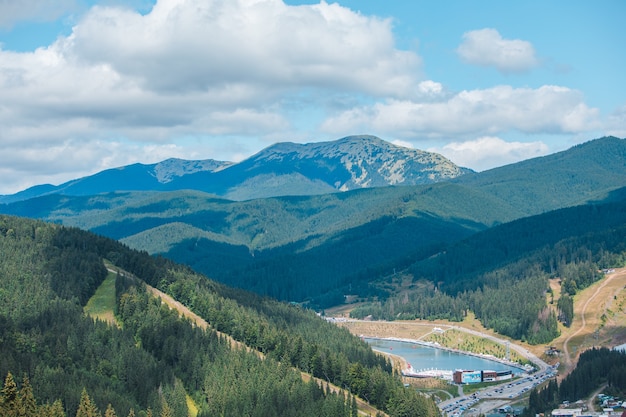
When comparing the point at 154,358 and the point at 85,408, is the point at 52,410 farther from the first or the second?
the point at 154,358

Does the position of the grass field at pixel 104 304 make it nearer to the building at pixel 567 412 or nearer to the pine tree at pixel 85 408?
the pine tree at pixel 85 408

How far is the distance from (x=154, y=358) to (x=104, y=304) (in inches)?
1334

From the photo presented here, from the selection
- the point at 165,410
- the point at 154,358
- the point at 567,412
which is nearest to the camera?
the point at 165,410

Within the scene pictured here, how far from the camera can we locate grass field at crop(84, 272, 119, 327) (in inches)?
6988

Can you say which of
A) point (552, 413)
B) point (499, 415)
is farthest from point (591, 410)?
point (499, 415)

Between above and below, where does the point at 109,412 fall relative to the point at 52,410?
below

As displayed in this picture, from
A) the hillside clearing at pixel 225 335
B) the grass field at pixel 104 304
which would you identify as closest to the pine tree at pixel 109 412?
the hillside clearing at pixel 225 335

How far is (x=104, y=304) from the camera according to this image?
183250 mm

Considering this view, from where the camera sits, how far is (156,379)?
142 m

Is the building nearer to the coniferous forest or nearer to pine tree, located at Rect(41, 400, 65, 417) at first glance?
the coniferous forest

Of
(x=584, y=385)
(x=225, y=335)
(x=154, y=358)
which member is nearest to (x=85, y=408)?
(x=154, y=358)

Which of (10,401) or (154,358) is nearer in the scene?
(10,401)

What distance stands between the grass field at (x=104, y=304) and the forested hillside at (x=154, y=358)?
5.41 ft

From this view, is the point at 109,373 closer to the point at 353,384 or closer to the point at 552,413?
the point at 353,384
